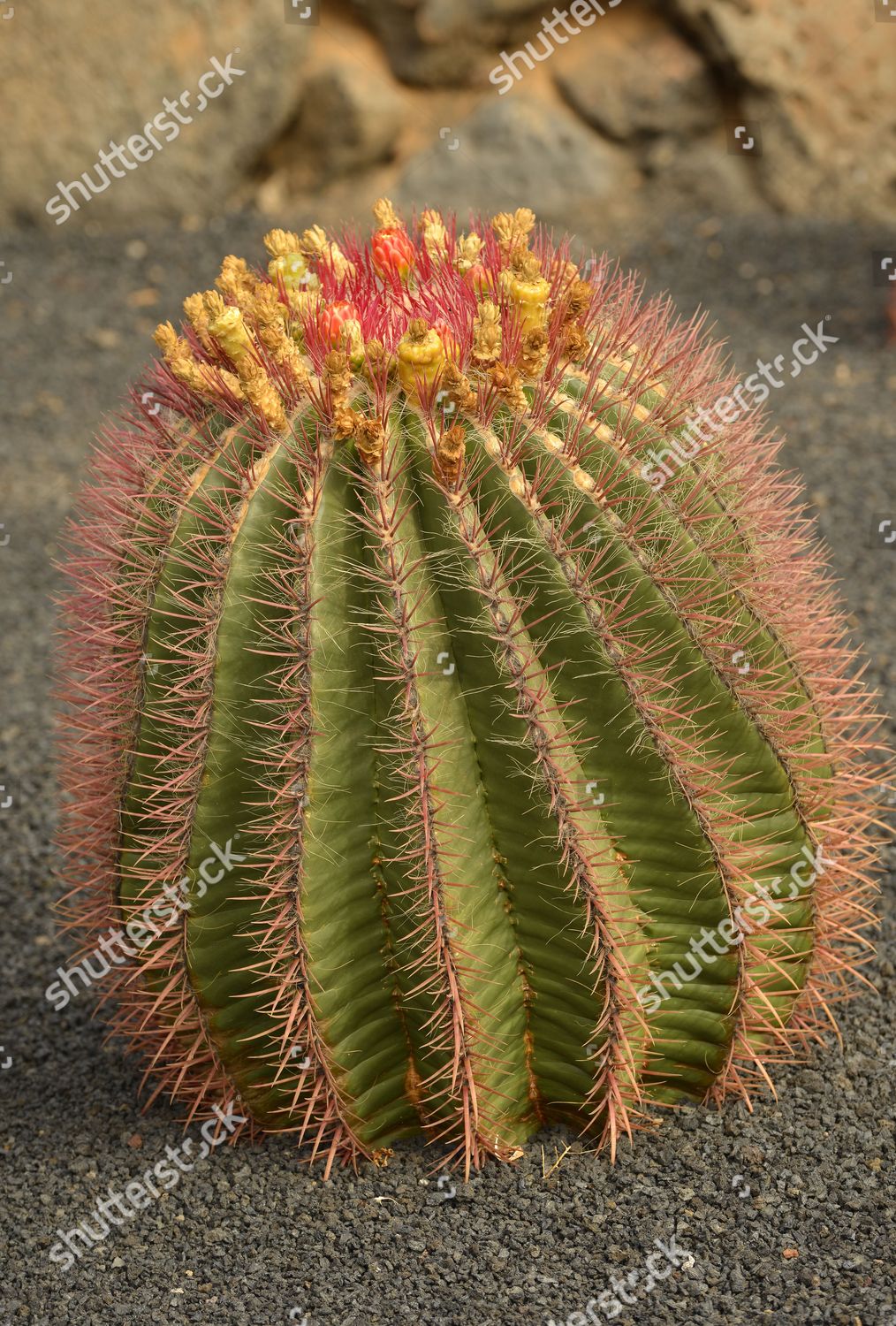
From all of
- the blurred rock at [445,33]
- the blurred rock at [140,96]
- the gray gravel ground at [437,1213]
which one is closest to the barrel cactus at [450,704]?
the gray gravel ground at [437,1213]

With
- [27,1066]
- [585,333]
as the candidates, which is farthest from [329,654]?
[27,1066]

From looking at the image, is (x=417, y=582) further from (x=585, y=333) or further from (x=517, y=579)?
(x=585, y=333)

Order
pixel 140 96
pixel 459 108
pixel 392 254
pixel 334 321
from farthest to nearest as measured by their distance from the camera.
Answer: pixel 459 108 → pixel 140 96 → pixel 392 254 → pixel 334 321

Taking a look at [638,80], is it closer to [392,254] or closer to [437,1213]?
[392,254]

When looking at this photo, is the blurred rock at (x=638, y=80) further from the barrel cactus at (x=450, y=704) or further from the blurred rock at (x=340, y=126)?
the barrel cactus at (x=450, y=704)

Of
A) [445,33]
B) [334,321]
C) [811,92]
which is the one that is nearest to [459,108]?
[445,33]

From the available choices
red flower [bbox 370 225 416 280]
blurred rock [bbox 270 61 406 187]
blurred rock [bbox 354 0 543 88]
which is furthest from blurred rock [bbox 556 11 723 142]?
red flower [bbox 370 225 416 280]
